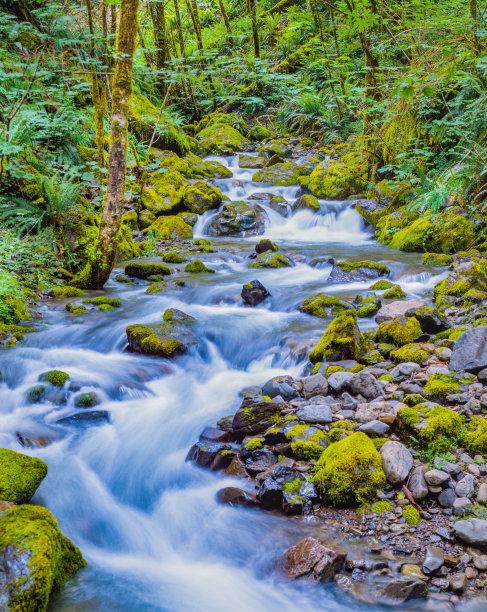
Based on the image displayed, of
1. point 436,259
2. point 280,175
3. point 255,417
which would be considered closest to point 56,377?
point 255,417

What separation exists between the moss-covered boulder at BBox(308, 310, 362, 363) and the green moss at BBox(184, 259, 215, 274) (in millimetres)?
4570

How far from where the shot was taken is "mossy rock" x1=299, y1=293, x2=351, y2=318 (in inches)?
252

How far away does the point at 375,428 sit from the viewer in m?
3.29

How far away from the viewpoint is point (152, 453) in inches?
161

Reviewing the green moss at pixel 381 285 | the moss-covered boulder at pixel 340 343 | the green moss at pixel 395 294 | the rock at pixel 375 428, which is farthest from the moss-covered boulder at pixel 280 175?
the rock at pixel 375 428

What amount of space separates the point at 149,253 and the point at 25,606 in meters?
8.74

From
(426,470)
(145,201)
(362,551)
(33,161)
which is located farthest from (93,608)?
(145,201)

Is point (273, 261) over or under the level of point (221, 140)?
under

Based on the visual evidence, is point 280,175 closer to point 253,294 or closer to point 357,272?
point 357,272

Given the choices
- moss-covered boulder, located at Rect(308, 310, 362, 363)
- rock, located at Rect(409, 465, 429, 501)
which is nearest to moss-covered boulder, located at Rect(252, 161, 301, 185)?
moss-covered boulder, located at Rect(308, 310, 362, 363)

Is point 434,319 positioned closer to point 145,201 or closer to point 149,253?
point 149,253

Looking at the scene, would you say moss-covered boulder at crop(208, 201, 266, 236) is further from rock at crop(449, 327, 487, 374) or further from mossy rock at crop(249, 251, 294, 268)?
rock at crop(449, 327, 487, 374)

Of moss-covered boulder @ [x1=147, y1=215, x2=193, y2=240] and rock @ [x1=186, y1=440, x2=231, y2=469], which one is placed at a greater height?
moss-covered boulder @ [x1=147, y1=215, x2=193, y2=240]

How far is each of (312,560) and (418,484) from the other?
840 mm
